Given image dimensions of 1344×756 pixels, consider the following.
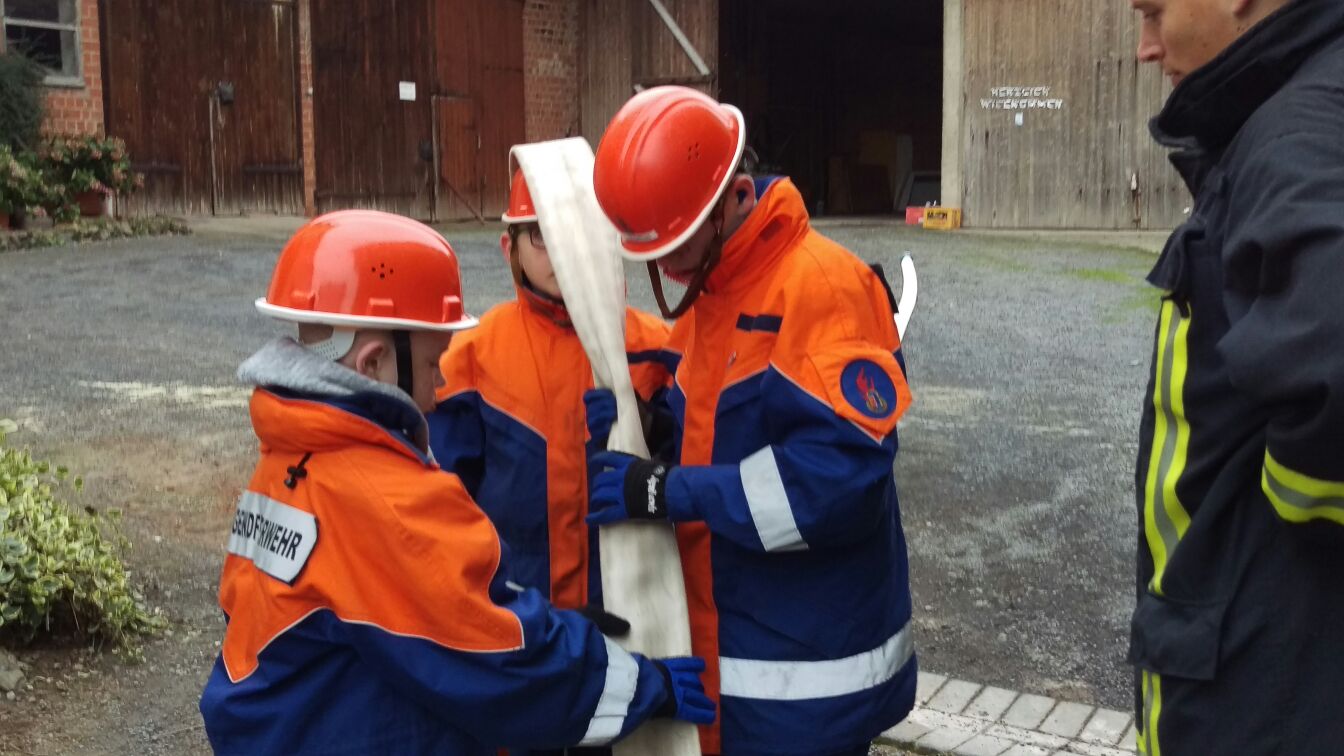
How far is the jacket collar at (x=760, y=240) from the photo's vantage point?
230 centimetres

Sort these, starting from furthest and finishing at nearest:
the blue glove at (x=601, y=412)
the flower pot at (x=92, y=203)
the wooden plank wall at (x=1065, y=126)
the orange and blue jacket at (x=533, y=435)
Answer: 1. the wooden plank wall at (x=1065, y=126)
2. the flower pot at (x=92, y=203)
3. the orange and blue jacket at (x=533, y=435)
4. the blue glove at (x=601, y=412)

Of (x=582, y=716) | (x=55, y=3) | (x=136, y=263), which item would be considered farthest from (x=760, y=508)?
(x=55, y=3)

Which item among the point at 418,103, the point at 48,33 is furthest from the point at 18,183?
the point at 418,103

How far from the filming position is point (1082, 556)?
521 cm

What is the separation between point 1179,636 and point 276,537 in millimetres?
1252

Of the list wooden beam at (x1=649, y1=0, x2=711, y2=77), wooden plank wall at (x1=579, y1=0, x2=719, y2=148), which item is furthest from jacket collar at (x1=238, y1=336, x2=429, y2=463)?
wooden beam at (x1=649, y1=0, x2=711, y2=77)

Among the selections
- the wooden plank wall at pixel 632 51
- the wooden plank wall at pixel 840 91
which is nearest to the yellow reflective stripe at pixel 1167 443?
the wooden plank wall at pixel 632 51

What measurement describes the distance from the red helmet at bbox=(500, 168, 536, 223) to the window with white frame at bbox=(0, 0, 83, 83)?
12.8 m

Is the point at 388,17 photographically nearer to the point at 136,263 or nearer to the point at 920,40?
the point at 136,263

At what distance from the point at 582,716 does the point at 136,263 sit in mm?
11308

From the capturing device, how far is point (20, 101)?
Result: 13.2 m

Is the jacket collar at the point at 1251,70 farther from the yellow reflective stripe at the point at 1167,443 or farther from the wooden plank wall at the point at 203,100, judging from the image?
the wooden plank wall at the point at 203,100

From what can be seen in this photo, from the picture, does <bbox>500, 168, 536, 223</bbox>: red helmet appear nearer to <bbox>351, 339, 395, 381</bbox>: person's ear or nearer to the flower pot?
<bbox>351, 339, 395, 381</bbox>: person's ear

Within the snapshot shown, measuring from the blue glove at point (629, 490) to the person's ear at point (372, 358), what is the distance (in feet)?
1.53
